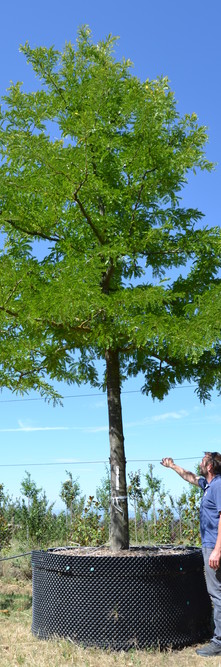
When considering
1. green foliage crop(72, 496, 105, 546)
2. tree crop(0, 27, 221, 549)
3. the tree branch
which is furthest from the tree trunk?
green foliage crop(72, 496, 105, 546)

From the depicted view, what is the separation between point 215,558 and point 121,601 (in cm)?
101

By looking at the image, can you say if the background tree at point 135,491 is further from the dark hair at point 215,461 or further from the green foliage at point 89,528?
the dark hair at point 215,461

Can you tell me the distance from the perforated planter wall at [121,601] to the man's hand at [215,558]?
2.04 ft

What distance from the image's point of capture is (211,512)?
5703 mm

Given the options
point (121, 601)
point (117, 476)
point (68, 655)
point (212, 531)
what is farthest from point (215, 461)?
point (68, 655)

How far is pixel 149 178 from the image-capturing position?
6.61m

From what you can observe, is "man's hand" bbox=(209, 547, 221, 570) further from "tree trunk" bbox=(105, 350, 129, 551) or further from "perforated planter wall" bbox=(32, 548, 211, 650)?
"tree trunk" bbox=(105, 350, 129, 551)

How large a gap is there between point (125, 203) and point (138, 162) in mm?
621

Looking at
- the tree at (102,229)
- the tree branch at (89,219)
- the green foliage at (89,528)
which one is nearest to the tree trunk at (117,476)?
the tree at (102,229)

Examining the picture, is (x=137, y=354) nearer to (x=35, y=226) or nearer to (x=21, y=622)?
(x=35, y=226)

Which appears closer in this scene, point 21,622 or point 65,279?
point 65,279

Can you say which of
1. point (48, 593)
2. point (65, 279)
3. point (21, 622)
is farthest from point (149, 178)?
point (21, 622)

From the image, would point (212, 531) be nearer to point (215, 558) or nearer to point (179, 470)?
point (215, 558)

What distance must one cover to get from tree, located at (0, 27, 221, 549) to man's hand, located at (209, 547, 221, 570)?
1423mm
